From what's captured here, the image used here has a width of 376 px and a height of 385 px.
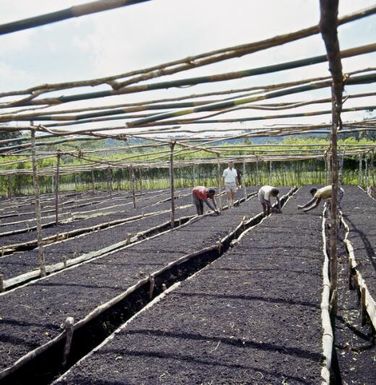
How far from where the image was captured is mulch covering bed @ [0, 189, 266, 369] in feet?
12.3

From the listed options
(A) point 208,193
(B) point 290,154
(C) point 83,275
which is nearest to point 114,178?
(B) point 290,154

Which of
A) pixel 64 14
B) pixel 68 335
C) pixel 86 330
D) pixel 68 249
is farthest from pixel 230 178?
pixel 64 14

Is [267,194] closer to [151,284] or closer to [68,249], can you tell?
[68,249]

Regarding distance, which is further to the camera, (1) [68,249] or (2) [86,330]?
(1) [68,249]

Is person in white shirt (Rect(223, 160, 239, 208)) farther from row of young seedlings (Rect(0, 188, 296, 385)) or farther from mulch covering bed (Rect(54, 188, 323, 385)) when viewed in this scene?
mulch covering bed (Rect(54, 188, 323, 385))

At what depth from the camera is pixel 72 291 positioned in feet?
16.3

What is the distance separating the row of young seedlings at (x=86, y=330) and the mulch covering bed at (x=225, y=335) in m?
0.46

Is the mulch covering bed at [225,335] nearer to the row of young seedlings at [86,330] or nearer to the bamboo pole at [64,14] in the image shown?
the row of young seedlings at [86,330]

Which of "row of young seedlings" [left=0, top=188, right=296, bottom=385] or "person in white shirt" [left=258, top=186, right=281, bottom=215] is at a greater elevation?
"person in white shirt" [left=258, top=186, right=281, bottom=215]

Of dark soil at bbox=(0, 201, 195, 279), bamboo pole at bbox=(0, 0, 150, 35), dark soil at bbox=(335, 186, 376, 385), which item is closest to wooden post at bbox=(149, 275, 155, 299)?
dark soil at bbox=(0, 201, 195, 279)

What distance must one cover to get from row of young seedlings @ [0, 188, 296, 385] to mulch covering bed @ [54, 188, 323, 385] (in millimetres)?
456

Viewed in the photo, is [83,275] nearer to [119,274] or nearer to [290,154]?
[119,274]

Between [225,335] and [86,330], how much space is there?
1.55 meters

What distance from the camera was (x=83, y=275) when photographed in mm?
5688
